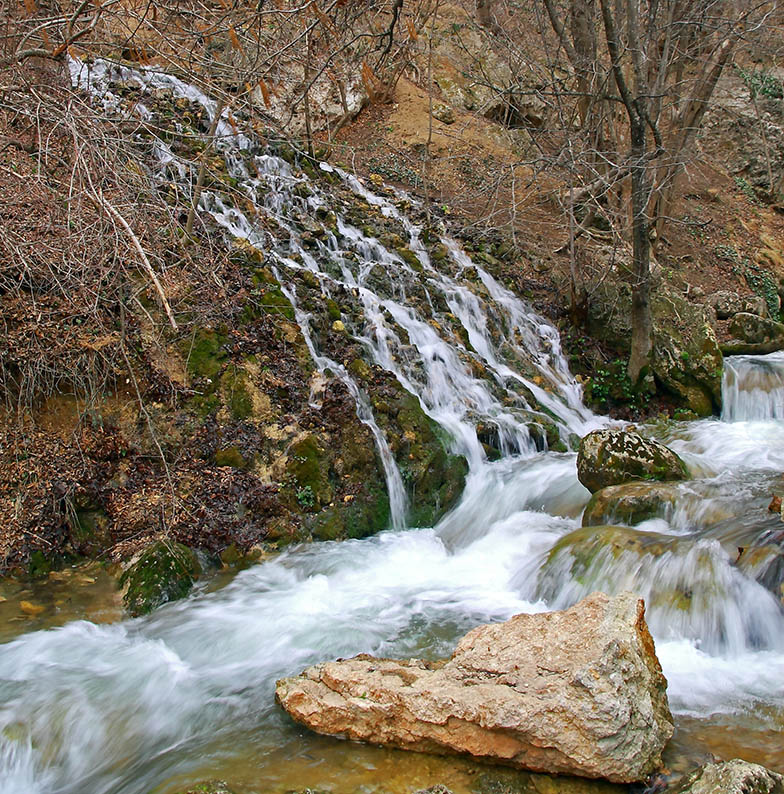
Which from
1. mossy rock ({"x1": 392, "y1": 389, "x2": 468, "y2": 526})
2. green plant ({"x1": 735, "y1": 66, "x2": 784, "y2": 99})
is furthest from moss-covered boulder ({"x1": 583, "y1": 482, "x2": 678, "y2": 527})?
green plant ({"x1": 735, "y1": 66, "x2": 784, "y2": 99})

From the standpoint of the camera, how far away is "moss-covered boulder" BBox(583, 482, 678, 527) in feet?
19.0

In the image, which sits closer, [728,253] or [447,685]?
[447,685]

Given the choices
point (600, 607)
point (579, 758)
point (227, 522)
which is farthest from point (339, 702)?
point (227, 522)

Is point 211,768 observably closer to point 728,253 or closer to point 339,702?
point 339,702

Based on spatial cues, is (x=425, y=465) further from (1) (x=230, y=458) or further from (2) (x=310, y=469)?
(1) (x=230, y=458)

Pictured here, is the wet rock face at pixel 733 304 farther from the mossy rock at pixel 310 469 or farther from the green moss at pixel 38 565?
the green moss at pixel 38 565

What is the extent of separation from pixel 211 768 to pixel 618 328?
894 centimetres

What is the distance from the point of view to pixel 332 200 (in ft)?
39.0

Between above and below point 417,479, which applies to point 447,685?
below

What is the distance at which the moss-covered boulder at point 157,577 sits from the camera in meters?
5.18

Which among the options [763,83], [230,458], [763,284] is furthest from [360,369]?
[763,83]

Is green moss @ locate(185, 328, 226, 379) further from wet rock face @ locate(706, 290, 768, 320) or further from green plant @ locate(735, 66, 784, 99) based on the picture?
green plant @ locate(735, 66, 784, 99)

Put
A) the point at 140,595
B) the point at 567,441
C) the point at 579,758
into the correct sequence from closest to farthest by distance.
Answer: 1. the point at 579,758
2. the point at 140,595
3. the point at 567,441

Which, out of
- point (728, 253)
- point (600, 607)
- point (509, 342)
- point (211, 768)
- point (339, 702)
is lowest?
point (211, 768)
